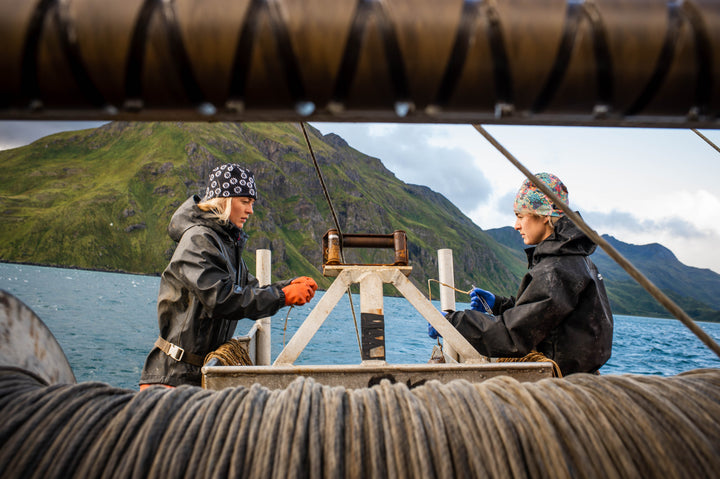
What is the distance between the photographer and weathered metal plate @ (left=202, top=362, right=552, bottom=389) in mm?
2789

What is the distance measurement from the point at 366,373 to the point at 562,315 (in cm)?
142

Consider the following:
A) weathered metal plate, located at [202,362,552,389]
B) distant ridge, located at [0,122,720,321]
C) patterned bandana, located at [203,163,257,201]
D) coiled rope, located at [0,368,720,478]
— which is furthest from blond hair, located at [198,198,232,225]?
distant ridge, located at [0,122,720,321]

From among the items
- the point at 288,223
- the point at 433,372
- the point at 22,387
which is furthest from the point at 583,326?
the point at 288,223

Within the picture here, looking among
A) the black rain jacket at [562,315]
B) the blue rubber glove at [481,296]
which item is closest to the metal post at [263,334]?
the blue rubber glove at [481,296]

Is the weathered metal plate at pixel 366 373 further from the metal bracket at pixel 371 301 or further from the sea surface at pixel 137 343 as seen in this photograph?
the sea surface at pixel 137 343

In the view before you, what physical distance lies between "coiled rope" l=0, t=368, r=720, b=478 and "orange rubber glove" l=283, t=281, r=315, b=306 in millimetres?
2181

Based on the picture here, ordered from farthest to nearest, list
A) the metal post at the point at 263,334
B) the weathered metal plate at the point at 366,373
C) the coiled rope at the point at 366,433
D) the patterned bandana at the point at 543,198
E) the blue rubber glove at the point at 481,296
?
1. the metal post at the point at 263,334
2. the blue rubber glove at the point at 481,296
3. the patterned bandana at the point at 543,198
4. the weathered metal plate at the point at 366,373
5. the coiled rope at the point at 366,433

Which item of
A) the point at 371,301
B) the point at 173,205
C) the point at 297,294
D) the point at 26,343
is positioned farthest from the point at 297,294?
the point at 173,205

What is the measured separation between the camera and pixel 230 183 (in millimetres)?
3529

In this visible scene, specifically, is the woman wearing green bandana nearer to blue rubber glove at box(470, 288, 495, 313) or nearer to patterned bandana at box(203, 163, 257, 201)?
blue rubber glove at box(470, 288, 495, 313)

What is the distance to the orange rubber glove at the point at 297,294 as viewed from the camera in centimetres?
326

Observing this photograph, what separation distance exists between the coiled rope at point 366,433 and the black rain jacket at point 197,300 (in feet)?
5.97

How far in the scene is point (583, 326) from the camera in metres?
2.86

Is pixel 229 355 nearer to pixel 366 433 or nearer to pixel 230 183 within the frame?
pixel 230 183
